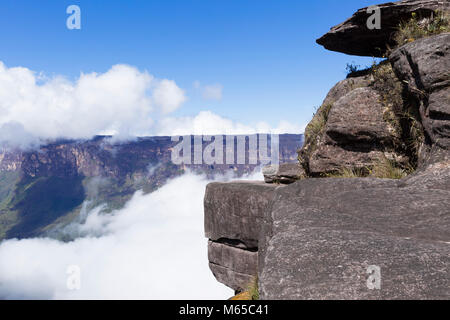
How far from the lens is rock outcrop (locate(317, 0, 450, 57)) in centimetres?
1036

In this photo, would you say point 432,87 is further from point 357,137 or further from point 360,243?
point 360,243

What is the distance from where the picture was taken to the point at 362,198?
588 cm

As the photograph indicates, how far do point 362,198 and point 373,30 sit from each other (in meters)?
8.58

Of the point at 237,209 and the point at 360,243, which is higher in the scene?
the point at 360,243

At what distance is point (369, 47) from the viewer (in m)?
13.3

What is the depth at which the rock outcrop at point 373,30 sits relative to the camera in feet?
34.0
